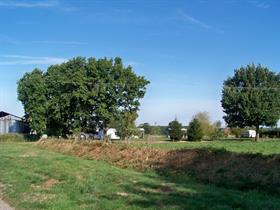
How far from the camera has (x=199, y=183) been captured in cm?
1870

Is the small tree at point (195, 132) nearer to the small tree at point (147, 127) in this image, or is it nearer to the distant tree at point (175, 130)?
the distant tree at point (175, 130)

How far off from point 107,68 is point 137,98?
22.8 ft

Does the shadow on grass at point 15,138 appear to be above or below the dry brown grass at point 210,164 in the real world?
above

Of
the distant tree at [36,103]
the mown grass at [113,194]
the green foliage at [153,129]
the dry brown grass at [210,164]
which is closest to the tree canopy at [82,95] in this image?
the distant tree at [36,103]

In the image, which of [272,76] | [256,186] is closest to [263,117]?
[272,76]

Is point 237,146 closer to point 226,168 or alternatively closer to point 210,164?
point 210,164

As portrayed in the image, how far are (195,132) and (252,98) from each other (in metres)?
12.6

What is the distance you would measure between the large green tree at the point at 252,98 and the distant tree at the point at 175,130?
9698 mm

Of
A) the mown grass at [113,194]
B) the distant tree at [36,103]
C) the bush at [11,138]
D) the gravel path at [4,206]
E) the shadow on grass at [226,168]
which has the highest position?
the distant tree at [36,103]

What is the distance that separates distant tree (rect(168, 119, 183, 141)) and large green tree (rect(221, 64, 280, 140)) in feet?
31.8

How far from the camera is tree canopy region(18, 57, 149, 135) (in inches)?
3059

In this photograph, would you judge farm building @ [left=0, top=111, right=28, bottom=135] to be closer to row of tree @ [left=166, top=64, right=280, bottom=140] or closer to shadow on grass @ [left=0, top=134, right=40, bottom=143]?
shadow on grass @ [left=0, top=134, right=40, bottom=143]

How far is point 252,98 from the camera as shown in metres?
90.5

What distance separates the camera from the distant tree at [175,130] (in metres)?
92.2
